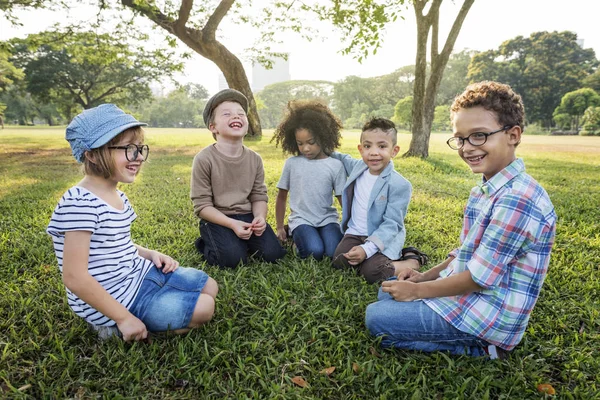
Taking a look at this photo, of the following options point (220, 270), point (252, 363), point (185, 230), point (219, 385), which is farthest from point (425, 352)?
point (185, 230)

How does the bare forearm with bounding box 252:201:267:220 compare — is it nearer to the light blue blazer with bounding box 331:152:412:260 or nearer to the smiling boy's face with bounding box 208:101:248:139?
the smiling boy's face with bounding box 208:101:248:139

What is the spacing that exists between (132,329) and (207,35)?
12.8 m

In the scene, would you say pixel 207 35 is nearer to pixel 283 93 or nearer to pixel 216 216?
pixel 216 216

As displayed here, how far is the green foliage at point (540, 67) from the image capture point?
4356cm

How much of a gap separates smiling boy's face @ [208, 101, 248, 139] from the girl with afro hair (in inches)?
22.3

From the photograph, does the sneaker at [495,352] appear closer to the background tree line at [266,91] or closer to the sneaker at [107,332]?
the sneaker at [107,332]

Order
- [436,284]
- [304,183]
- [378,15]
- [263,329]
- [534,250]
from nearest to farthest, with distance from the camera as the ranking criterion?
[534,250], [436,284], [263,329], [304,183], [378,15]

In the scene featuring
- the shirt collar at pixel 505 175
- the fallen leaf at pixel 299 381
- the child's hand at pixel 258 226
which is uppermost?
the shirt collar at pixel 505 175

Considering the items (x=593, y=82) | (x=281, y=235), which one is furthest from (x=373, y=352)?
(x=593, y=82)

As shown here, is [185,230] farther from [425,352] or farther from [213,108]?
[425,352]

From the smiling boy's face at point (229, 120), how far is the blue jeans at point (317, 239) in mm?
1022

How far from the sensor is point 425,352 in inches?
80.8

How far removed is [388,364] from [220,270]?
1569mm

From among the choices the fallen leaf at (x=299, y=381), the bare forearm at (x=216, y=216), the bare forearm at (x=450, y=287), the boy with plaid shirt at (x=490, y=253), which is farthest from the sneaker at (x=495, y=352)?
the bare forearm at (x=216, y=216)
